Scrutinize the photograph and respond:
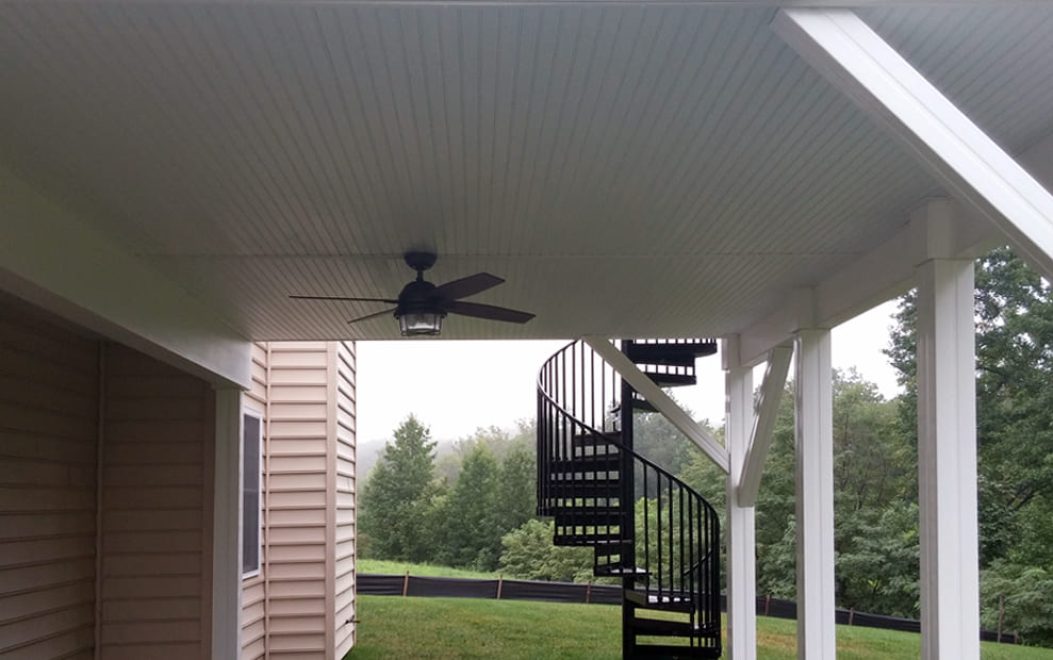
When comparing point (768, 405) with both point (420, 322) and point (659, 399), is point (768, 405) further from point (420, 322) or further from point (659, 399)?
point (420, 322)

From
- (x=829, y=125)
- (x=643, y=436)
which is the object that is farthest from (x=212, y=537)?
(x=643, y=436)

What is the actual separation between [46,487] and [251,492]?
234 centimetres

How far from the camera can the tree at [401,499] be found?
2017 centimetres

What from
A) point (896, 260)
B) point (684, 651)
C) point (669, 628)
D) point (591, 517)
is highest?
point (896, 260)

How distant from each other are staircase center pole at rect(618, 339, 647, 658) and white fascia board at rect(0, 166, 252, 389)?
12.0 ft

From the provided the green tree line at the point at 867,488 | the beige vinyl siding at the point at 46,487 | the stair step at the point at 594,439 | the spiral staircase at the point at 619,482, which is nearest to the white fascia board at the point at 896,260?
the spiral staircase at the point at 619,482

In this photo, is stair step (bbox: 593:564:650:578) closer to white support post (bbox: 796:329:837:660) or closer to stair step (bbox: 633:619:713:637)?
stair step (bbox: 633:619:713:637)

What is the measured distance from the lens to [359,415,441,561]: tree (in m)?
20.2

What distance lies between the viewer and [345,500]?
33.7 ft

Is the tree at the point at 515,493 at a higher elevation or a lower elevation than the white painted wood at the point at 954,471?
lower

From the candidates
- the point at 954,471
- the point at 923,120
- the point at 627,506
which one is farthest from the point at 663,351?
the point at 923,120

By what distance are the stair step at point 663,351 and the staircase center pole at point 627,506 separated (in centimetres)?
7

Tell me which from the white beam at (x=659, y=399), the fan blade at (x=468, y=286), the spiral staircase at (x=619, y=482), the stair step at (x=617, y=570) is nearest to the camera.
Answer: the fan blade at (x=468, y=286)

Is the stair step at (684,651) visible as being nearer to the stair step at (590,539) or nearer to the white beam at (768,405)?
the stair step at (590,539)
